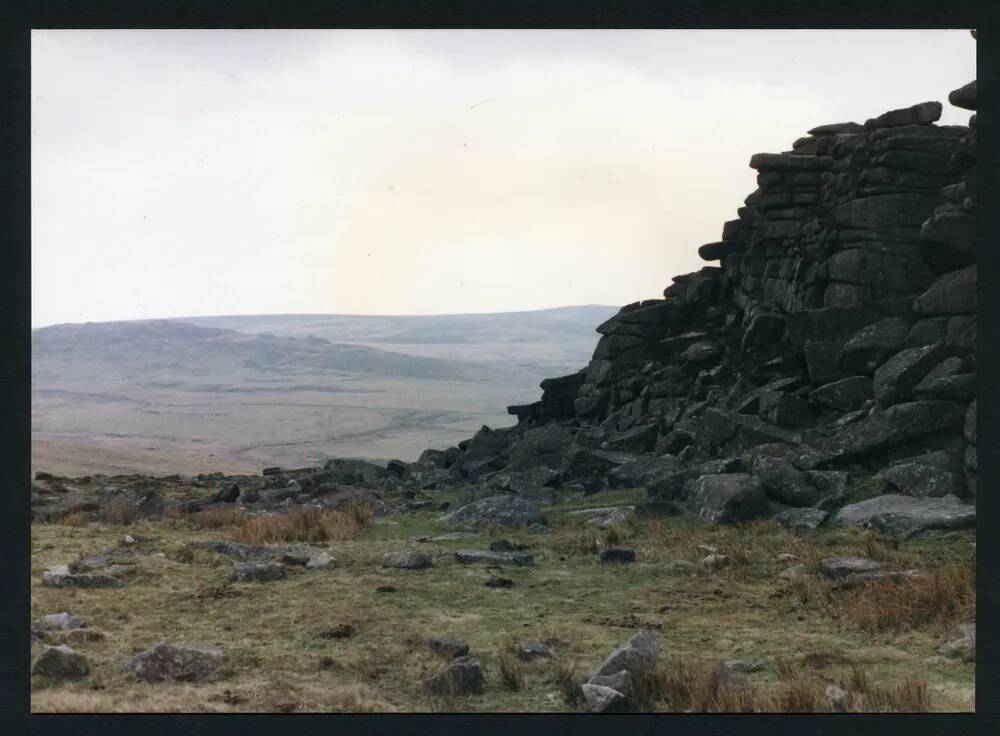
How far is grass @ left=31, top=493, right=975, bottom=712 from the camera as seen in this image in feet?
32.0

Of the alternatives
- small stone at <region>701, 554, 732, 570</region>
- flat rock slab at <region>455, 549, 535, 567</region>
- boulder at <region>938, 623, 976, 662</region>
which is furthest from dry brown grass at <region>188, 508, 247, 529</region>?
boulder at <region>938, 623, 976, 662</region>

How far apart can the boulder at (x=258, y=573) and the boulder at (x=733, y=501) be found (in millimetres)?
7811

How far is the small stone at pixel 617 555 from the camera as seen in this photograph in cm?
1631

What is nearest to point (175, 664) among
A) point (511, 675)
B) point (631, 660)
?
point (511, 675)

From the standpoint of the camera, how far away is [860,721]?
8.38 m

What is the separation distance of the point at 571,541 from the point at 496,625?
5099mm

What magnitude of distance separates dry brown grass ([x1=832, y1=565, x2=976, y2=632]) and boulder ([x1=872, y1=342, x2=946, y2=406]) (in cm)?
973

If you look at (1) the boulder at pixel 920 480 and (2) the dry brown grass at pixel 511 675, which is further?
(1) the boulder at pixel 920 480

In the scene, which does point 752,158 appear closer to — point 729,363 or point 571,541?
point 729,363

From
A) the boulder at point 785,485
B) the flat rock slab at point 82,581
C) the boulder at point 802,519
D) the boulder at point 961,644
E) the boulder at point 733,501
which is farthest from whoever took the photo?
the boulder at point 785,485

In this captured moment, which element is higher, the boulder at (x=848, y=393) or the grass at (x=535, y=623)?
the boulder at (x=848, y=393)

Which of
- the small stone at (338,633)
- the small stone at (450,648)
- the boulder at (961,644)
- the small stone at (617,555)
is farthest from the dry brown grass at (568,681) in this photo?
the small stone at (617,555)

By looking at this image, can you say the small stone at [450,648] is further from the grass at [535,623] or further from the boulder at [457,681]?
the boulder at [457,681]

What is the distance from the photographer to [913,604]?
40.5ft
